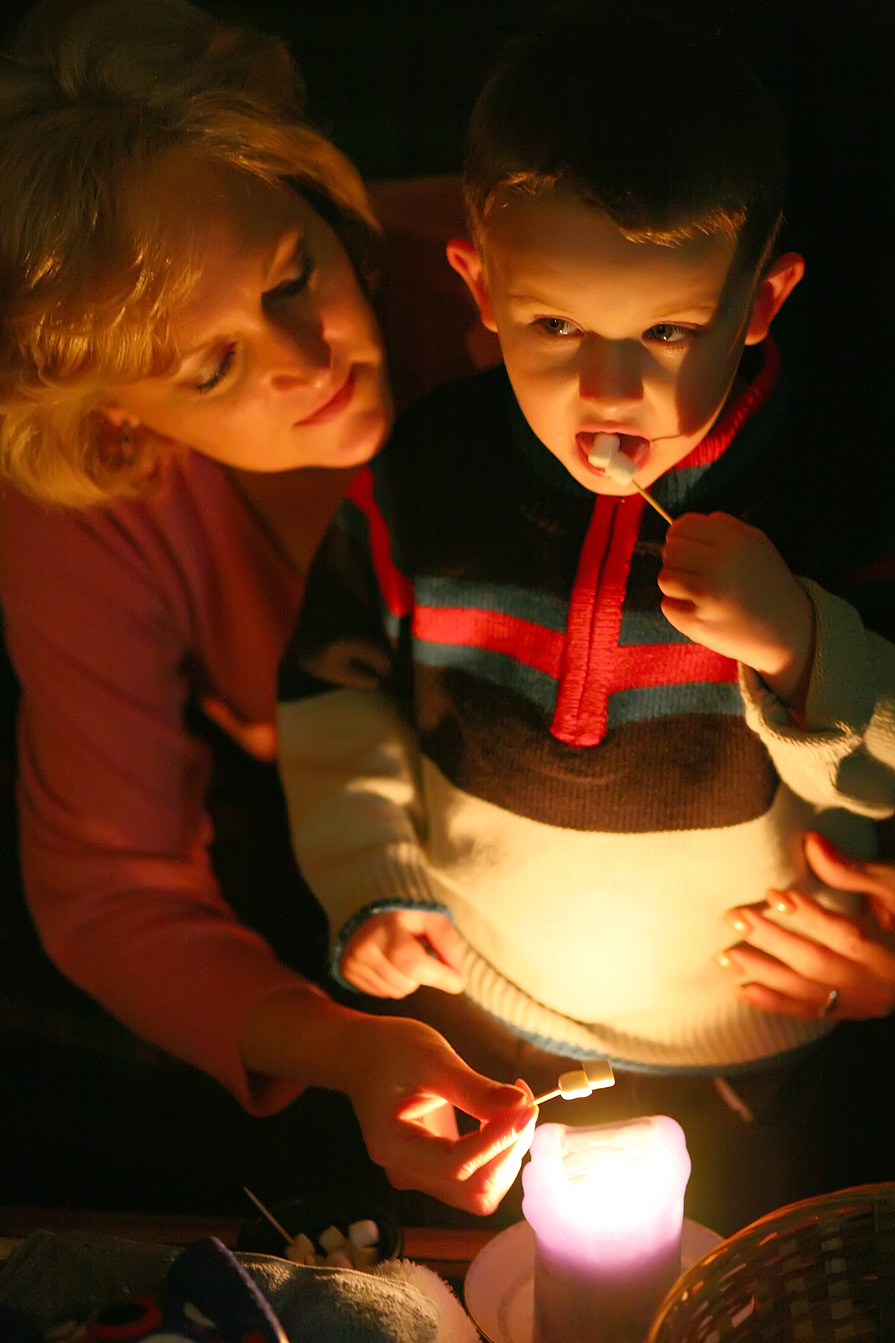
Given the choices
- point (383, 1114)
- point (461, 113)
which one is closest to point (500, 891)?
point (383, 1114)

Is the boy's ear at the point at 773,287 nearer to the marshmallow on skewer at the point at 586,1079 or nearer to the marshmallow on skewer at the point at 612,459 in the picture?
the marshmallow on skewer at the point at 612,459

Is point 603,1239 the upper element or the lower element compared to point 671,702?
lower

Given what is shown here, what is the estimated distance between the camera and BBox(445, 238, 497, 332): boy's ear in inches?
32.6

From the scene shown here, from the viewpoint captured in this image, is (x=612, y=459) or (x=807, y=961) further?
(x=807, y=961)

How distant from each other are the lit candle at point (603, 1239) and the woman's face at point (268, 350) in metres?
0.52

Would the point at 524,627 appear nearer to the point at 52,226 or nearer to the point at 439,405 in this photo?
the point at 439,405

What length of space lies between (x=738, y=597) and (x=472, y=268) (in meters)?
0.27

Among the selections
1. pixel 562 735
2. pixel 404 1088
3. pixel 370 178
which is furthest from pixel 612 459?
pixel 404 1088

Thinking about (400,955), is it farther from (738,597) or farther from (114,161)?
(114,161)

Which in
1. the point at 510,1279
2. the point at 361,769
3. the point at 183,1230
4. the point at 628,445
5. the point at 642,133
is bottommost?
the point at 183,1230

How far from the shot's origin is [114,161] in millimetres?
869

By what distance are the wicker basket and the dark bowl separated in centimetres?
26

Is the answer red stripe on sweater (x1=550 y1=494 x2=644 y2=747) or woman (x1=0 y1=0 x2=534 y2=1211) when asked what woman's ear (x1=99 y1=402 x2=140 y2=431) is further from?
red stripe on sweater (x1=550 y1=494 x2=644 y2=747)

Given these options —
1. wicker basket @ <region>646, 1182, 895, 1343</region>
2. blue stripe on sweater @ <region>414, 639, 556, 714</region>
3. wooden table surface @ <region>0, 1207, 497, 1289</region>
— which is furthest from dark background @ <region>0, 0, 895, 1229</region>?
wicker basket @ <region>646, 1182, 895, 1343</region>
